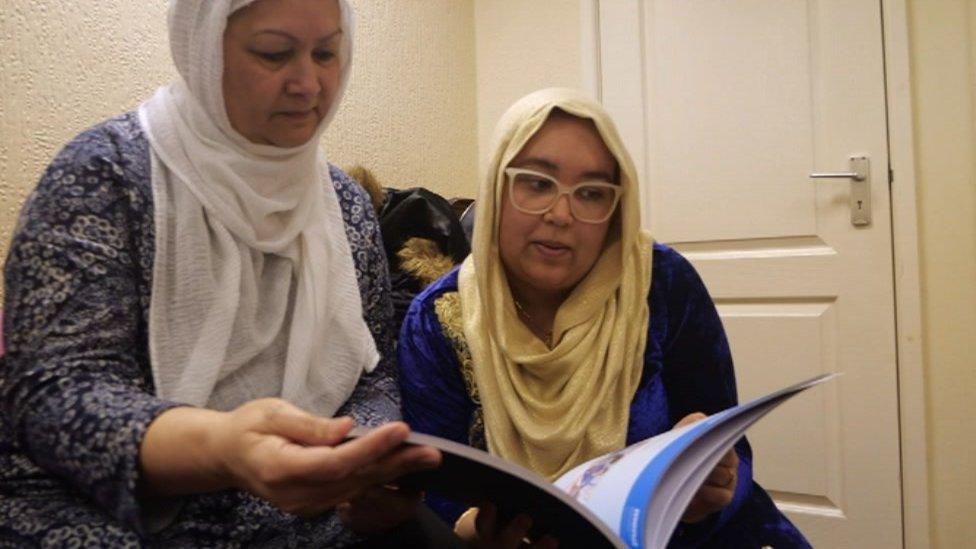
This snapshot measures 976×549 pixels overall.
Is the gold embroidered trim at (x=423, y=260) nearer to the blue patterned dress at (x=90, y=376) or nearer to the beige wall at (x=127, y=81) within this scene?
the beige wall at (x=127, y=81)

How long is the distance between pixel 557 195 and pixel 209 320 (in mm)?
480

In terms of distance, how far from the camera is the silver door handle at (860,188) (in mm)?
2068

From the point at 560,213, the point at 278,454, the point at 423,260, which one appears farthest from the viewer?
the point at 423,260

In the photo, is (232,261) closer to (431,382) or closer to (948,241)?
(431,382)

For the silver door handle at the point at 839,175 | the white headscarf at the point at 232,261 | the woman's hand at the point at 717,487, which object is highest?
the silver door handle at the point at 839,175

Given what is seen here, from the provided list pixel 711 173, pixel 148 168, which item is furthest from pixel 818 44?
pixel 148 168

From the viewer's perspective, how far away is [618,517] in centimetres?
56

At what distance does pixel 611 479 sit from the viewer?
2.03 ft

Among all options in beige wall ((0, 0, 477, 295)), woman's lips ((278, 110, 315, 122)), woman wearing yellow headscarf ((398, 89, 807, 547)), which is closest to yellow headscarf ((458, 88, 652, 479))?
woman wearing yellow headscarf ((398, 89, 807, 547))

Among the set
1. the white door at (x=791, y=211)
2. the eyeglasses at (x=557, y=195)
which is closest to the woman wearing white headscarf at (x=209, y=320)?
the eyeglasses at (x=557, y=195)

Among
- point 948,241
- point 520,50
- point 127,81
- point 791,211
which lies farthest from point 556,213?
point 520,50

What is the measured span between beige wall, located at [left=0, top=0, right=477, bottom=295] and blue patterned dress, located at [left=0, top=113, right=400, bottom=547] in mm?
435

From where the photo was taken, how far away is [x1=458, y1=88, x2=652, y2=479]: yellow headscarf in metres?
1.02

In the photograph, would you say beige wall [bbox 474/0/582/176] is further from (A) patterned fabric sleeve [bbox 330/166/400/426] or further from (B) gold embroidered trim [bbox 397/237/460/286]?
(A) patterned fabric sleeve [bbox 330/166/400/426]
